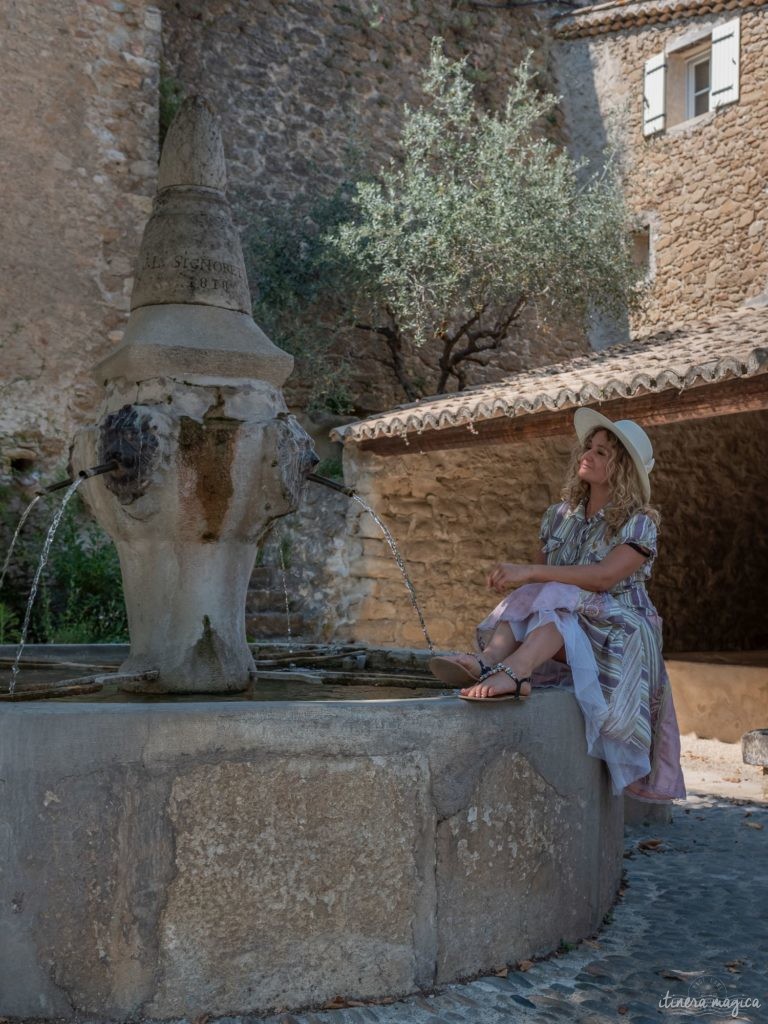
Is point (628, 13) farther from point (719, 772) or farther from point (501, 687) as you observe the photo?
point (501, 687)

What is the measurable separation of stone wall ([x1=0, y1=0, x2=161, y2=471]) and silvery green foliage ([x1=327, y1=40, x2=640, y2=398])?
97.2 inches

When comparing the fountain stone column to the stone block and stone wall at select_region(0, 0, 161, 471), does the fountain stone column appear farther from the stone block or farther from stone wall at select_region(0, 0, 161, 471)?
stone wall at select_region(0, 0, 161, 471)

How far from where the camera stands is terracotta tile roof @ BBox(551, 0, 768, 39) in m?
13.0

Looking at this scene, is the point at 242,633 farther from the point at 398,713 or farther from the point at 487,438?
the point at 487,438

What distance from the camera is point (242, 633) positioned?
356cm

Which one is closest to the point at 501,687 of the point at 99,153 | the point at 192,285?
the point at 192,285

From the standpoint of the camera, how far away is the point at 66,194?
31.7 ft

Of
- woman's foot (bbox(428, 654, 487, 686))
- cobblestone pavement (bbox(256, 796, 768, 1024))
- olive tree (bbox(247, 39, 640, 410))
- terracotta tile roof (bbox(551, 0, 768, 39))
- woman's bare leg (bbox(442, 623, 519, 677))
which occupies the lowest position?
cobblestone pavement (bbox(256, 796, 768, 1024))

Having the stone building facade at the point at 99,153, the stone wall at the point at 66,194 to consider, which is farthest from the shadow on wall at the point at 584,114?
the stone wall at the point at 66,194

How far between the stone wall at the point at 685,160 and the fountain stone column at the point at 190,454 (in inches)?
414

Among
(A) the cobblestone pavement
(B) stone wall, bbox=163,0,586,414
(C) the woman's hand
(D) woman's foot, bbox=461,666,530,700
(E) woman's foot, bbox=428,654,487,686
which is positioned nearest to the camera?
(A) the cobblestone pavement

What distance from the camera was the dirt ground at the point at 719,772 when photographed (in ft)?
19.3

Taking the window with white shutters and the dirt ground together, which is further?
the window with white shutters

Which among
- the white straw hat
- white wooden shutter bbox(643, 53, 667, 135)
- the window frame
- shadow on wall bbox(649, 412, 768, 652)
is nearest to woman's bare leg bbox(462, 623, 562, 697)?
the white straw hat
